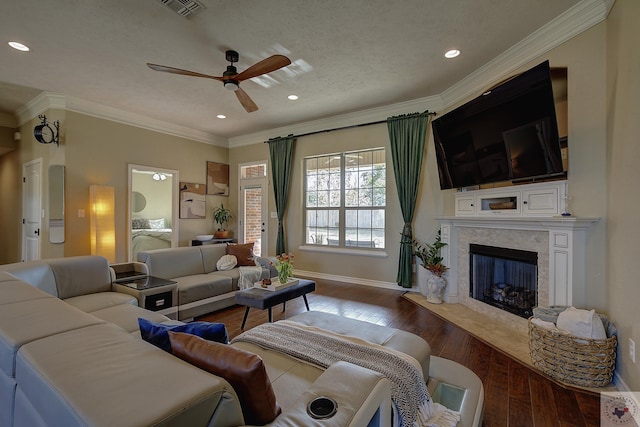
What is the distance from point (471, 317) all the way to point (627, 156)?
2.15 meters

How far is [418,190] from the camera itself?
14.7 ft

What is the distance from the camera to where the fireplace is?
3.00m

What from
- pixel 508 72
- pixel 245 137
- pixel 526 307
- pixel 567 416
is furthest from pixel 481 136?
pixel 245 137

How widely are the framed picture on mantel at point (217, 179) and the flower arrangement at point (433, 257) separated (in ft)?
15.1

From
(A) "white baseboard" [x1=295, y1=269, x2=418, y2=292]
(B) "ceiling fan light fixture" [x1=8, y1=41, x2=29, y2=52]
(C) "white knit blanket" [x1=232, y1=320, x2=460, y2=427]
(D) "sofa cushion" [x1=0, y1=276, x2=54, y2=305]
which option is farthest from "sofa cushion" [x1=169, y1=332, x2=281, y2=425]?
(B) "ceiling fan light fixture" [x1=8, y1=41, x2=29, y2=52]

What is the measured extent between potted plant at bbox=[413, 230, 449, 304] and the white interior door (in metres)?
6.02

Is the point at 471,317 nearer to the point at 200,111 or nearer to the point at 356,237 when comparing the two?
the point at 356,237

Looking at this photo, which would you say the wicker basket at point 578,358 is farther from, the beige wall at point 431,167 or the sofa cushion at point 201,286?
the sofa cushion at point 201,286

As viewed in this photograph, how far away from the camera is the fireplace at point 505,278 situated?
9.85ft

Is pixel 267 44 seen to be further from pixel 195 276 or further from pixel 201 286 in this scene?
pixel 195 276

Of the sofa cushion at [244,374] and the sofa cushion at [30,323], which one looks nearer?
the sofa cushion at [244,374]

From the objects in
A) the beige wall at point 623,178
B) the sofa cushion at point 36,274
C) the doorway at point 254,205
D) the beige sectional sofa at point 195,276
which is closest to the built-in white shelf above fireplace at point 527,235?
the beige wall at point 623,178

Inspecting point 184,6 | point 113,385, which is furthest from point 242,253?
point 113,385

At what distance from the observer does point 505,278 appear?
3346 mm
